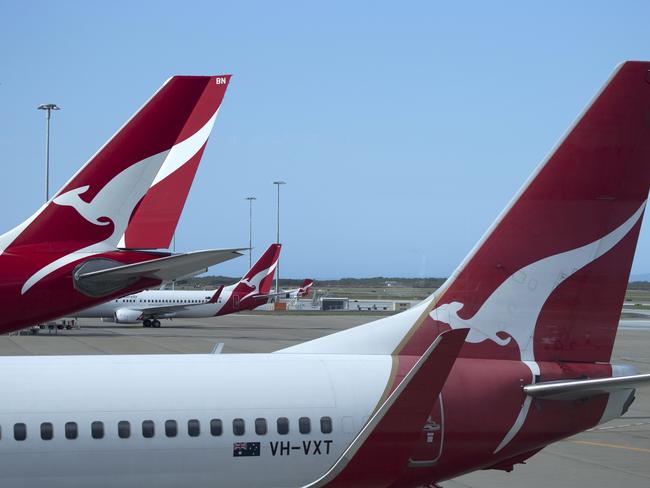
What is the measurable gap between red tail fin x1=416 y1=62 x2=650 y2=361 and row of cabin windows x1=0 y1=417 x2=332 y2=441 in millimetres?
1693

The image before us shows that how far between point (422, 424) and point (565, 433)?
86.9 inches

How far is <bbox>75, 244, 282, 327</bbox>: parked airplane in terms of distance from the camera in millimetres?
65000

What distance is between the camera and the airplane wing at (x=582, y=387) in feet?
31.0

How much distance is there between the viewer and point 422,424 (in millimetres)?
8594

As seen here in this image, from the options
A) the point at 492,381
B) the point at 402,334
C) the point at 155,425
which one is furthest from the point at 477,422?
the point at 155,425

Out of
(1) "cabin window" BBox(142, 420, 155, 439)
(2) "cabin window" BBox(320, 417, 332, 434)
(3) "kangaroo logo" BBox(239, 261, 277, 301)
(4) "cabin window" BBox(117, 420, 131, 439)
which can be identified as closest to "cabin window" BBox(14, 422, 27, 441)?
(4) "cabin window" BBox(117, 420, 131, 439)

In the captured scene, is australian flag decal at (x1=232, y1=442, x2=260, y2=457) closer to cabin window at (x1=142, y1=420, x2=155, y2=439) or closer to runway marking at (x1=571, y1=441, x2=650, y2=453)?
cabin window at (x1=142, y1=420, x2=155, y2=439)

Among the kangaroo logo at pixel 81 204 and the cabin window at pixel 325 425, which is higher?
the kangaroo logo at pixel 81 204

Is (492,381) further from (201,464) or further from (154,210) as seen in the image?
(154,210)

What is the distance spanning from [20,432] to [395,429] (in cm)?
345

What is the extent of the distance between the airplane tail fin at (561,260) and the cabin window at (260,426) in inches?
63.6

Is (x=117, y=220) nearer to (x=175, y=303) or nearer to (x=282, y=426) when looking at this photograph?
(x=282, y=426)

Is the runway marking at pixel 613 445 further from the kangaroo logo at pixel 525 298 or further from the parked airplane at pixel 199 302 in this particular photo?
the parked airplane at pixel 199 302

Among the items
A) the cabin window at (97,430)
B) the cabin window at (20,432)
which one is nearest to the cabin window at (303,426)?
the cabin window at (97,430)
